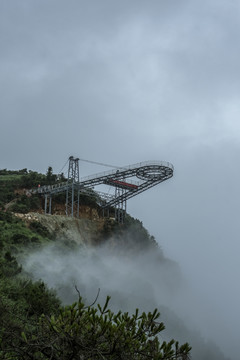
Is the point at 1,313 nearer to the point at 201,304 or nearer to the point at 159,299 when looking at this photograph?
the point at 159,299

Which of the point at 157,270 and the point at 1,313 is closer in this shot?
the point at 1,313

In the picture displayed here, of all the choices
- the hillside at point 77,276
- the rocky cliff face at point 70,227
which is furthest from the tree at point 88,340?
the rocky cliff face at point 70,227

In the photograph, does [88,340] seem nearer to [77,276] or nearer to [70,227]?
[77,276]

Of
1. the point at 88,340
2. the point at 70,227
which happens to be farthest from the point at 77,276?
the point at 88,340

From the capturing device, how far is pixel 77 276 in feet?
117

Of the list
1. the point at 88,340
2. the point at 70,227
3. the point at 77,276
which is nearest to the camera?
the point at 88,340

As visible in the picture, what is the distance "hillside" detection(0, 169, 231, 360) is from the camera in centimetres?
865

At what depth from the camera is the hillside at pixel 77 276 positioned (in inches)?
340

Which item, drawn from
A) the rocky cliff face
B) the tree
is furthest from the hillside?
the rocky cliff face

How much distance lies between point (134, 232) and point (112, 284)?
18.1 metres

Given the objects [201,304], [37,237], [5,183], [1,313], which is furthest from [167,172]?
[1,313]

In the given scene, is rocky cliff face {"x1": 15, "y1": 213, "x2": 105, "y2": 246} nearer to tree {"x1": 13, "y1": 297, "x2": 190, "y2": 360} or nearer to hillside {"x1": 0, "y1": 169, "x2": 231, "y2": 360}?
hillside {"x1": 0, "y1": 169, "x2": 231, "y2": 360}

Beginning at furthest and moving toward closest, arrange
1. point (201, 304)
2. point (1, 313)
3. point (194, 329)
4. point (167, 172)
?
point (201, 304), point (167, 172), point (194, 329), point (1, 313)

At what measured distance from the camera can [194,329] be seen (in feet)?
147
